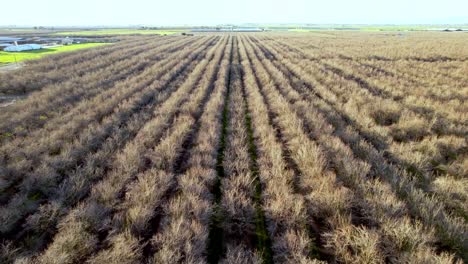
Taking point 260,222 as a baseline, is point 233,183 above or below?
above

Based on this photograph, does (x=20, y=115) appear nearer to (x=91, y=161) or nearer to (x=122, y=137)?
(x=122, y=137)

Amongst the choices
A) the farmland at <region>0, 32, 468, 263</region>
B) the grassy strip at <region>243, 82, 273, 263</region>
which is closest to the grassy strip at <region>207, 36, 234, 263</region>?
the farmland at <region>0, 32, 468, 263</region>

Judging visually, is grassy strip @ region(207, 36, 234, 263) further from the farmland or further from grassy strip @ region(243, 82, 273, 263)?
grassy strip @ region(243, 82, 273, 263)

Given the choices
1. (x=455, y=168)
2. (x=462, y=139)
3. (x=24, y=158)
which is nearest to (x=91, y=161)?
(x=24, y=158)

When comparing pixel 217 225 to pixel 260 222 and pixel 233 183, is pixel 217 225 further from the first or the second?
pixel 233 183

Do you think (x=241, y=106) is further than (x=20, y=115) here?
Yes

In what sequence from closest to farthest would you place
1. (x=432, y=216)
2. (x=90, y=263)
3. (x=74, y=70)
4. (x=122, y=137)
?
(x=90, y=263), (x=432, y=216), (x=122, y=137), (x=74, y=70)

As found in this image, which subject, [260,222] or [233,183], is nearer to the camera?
[260,222]

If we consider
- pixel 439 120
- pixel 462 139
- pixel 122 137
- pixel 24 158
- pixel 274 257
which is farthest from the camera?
Answer: pixel 439 120

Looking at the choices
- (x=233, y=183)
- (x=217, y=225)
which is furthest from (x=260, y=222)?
(x=233, y=183)
